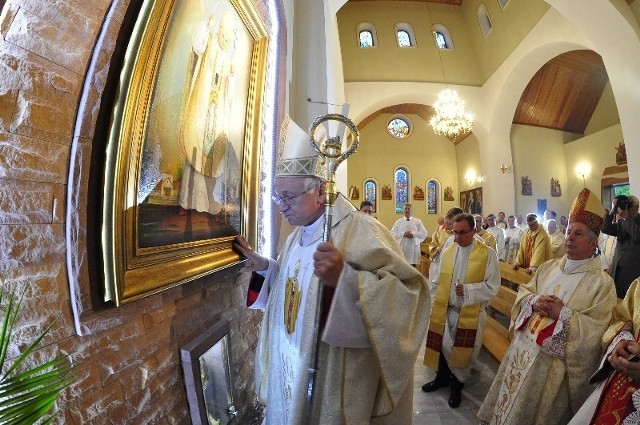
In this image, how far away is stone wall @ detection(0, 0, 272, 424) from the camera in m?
0.94

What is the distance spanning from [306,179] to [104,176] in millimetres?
948

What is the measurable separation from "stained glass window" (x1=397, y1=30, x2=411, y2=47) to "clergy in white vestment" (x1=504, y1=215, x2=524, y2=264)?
9.41 metres

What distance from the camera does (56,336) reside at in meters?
1.03

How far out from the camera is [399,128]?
20.1m

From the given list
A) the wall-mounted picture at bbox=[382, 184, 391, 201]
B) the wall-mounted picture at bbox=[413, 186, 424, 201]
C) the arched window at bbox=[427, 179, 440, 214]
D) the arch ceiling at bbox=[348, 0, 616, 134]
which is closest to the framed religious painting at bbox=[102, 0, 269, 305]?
the arch ceiling at bbox=[348, 0, 616, 134]

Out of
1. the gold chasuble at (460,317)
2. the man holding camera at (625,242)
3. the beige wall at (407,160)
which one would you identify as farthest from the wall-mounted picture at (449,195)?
the gold chasuble at (460,317)

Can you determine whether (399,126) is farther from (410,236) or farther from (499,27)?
(410,236)

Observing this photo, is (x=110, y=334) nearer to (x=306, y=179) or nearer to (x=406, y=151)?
(x=306, y=179)

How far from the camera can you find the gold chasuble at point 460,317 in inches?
141

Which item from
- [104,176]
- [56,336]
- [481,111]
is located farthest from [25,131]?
[481,111]

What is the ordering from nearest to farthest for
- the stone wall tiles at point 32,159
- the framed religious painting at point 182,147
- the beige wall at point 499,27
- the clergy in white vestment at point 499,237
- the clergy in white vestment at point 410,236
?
the stone wall tiles at point 32,159
the framed religious painting at point 182,147
the clergy in white vestment at point 410,236
the clergy in white vestment at point 499,237
the beige wall at point 499,27

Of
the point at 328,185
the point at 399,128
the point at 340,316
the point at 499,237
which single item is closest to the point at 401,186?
the point at 399,128

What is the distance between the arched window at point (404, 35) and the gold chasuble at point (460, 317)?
14318 millimetres

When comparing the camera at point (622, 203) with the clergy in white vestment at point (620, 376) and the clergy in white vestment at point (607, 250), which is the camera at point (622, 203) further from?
the clergy in white vestment at point (620, 376)
